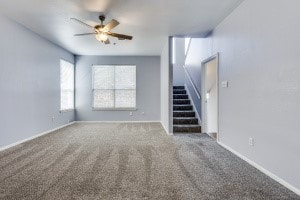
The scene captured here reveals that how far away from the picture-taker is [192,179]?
295cm

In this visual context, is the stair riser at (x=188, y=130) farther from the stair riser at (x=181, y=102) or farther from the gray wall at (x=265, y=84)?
the gray wall at (x=265, y=84)

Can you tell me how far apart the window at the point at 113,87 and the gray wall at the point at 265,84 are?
503cm

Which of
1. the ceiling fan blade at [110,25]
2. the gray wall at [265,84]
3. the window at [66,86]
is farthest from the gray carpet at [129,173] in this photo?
the window at [66,86]

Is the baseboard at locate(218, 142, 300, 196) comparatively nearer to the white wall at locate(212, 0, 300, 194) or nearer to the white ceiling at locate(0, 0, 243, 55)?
the white wall at locate(212, 0, 300, 194)

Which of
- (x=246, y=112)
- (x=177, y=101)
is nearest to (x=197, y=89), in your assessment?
(x=177, y=101)

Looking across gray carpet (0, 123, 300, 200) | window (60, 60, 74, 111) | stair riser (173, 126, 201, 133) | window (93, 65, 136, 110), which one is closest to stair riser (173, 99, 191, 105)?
stair riser (173, 126, 201, 133)

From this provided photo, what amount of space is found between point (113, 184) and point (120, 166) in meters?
0.68

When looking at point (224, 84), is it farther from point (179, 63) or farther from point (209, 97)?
point (179, 63)

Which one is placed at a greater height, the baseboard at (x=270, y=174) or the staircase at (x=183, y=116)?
the staircase at (x=183, y=116)

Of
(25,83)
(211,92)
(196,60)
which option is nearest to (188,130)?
(211,92)

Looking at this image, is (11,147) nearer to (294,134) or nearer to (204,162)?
(204,162)

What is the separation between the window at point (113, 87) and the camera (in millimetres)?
9055

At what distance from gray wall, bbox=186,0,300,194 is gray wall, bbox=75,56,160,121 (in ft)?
15.2

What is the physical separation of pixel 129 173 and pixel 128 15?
303 centimetres
